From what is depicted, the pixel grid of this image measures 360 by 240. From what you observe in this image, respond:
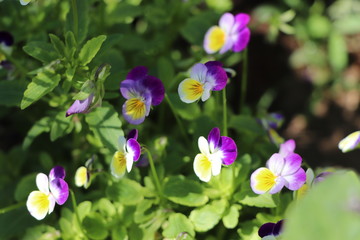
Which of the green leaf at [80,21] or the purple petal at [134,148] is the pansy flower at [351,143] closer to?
the purple petal at [134,148]

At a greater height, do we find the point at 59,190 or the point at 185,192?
the point at 59,190

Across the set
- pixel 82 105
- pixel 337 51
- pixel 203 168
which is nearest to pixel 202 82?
pixel 203 168

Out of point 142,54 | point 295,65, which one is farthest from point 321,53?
point 142,54

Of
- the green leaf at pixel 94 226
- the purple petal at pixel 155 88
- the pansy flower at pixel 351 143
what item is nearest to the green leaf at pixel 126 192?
the green leaf at pixel 94 226

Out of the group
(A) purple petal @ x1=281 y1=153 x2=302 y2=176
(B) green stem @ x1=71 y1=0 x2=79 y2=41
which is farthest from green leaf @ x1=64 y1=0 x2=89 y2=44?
(A) purple petal @ x1=281 y1=153 x2=302 y2=176

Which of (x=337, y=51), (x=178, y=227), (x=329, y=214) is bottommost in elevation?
(x=337, y=51)

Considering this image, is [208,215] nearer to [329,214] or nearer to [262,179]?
[262,179]
